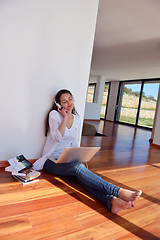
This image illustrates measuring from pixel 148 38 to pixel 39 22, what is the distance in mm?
3061

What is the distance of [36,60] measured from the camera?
2.06m

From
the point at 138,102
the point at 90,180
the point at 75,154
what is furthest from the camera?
the point at 138,102

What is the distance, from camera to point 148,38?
4.21 meters

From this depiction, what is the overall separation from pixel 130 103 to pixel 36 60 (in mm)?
A: 8406

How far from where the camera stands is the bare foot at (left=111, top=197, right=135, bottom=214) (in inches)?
51.8


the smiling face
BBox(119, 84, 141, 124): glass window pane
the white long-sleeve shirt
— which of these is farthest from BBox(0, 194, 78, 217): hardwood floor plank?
BBox(119, 84, 141, 124): glass window pane

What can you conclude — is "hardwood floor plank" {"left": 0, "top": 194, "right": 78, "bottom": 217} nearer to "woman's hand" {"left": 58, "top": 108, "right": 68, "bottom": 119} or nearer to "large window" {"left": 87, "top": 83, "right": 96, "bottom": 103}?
"woman's hand" {"left": 58, "top": 108, "right": 68, "bottom": 119}

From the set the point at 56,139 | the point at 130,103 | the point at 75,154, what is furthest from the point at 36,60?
the point at 130,103

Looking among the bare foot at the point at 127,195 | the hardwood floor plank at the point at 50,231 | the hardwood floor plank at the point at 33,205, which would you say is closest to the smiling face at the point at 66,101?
the hardwood floor plank at the point at 33,205

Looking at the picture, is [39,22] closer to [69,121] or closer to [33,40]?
[33,40]

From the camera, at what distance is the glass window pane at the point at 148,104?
8.73m

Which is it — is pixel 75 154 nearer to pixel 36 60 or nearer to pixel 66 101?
pixel 66 101

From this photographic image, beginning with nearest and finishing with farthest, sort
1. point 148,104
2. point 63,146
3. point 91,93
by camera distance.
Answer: point 63,146
point 148,104
point 91,93

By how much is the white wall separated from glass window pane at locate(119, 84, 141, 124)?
7.60 meters
